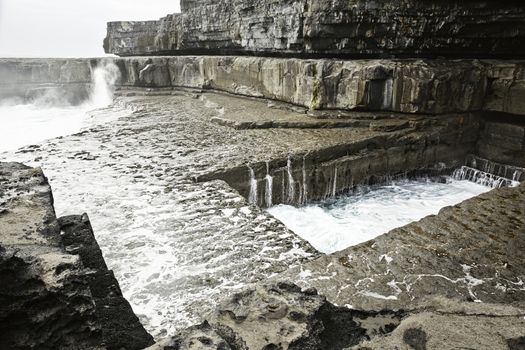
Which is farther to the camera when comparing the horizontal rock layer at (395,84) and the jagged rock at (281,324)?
the horizontal rock layer at (395,84)

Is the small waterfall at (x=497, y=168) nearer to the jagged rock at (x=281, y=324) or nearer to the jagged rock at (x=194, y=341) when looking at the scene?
the jagged rock at (x=281, y=324)

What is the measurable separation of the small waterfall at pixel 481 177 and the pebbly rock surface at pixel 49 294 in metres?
8.39

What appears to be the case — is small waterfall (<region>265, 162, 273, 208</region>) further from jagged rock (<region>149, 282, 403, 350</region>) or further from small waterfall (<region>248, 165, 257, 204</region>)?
jagged rock (<region>149, 282, 403, 350</region>)

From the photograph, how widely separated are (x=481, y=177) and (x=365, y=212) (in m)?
4.06

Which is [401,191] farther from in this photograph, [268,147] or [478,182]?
[268,147]

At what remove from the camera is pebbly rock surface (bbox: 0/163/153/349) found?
4.19 feet

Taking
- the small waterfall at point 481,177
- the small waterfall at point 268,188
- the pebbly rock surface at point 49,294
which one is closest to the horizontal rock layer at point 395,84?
the small waterfall at point 481,177

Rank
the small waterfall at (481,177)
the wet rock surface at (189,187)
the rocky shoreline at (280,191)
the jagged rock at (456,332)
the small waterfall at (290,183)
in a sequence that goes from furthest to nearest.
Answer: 1. the small waterfall at (481,177)
2. the small waterfall at (290,183)
3. the wet rock surface at (189,187)
4. the rocky shoreline at (280,191)
5. the jagged rock at (456,332)

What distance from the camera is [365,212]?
6.11m

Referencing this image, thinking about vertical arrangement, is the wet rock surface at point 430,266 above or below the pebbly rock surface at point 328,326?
below

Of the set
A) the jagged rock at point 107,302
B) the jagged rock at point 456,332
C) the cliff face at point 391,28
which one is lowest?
the jagged rock at point 107,302

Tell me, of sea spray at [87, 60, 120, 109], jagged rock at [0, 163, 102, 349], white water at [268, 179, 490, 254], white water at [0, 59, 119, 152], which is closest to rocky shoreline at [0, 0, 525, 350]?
jagged rock at [0, 163, 102, 349]

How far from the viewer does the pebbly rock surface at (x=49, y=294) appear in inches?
50.3

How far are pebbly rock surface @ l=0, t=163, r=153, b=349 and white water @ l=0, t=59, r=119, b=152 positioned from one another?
8.26 metres
